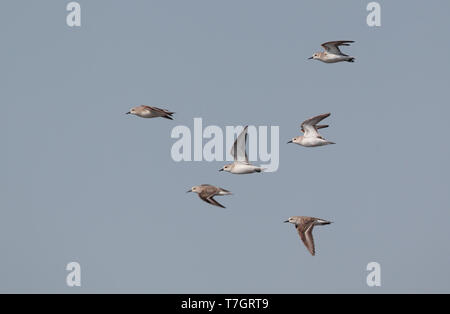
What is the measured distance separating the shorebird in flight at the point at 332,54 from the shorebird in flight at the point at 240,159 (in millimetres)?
6244

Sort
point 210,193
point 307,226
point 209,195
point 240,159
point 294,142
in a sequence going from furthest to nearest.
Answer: point 294,142 → point 240,159 → point 307,226 → point 210,193 → point 209,195

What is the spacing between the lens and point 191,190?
127 ft

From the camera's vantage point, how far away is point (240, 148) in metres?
37.0

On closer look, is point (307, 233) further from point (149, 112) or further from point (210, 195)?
point (149, 112)

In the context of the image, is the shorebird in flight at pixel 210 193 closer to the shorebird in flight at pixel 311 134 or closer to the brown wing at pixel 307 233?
the brown wing at pixel 307 233

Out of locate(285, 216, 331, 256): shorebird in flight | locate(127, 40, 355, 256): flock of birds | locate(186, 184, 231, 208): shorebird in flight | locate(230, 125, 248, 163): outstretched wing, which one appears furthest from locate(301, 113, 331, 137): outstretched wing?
locate(186, 184, 231, 208): shorebird in flight

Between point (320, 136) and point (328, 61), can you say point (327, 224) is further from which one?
point (328, 61)

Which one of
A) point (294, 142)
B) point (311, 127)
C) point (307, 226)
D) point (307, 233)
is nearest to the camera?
point (307, 233)

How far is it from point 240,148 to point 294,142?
3187 mm

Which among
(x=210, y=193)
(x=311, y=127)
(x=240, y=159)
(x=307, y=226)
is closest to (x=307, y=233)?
(x=307, y=226)

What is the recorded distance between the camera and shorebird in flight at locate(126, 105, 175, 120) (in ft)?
119

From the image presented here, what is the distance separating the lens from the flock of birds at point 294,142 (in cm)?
3528
